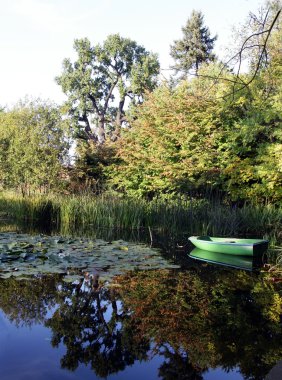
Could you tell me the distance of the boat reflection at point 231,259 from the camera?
6148 millimetres

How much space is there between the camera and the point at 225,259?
6.62 m

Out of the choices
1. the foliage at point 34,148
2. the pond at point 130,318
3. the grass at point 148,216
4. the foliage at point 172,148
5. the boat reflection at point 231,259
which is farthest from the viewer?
the foliage at point 34,148

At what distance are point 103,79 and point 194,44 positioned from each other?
241 inches

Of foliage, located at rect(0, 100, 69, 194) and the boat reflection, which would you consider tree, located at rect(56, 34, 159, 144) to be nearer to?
foliage, located at rect(0, 100, 69, 194)

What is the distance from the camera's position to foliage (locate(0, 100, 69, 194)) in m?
13.5

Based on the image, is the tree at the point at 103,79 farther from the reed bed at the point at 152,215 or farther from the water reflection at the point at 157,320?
the water reflection at the point at 157,320

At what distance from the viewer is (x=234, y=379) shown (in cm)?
257

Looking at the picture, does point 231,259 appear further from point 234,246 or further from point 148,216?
point 148,216

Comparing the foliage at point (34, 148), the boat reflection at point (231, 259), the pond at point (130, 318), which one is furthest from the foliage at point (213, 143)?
the pond at point (130, 318)

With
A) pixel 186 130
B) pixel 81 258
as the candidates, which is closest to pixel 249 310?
pixel 81 258

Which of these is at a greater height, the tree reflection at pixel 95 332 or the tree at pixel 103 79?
the tree at pixel 103 79

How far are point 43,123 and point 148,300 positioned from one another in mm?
10917

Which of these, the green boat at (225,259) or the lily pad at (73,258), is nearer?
the lily pad at (73,258)

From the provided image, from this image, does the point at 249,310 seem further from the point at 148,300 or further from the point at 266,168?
the point at 266,168
